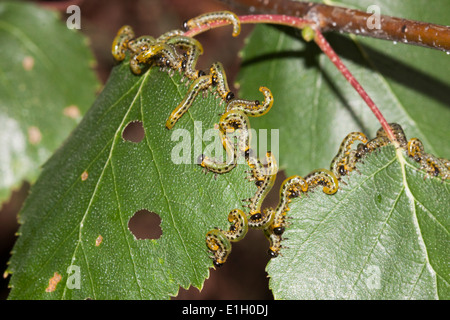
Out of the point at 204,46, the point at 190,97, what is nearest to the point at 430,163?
the point at 190,97

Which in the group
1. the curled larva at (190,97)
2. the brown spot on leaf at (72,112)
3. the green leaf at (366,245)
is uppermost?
the brown spot on leaf at (72,112)

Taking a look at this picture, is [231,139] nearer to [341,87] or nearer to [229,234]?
[229,234]

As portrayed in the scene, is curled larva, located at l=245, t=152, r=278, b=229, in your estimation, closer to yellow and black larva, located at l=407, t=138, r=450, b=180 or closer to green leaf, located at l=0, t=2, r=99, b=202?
yellow and black larva, located at l=407, t=138, r=450, b=180

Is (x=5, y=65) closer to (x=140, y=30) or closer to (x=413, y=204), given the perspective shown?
(x=140, y=30)

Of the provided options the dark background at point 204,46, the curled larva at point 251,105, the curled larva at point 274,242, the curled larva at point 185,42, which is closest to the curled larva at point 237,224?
the curled larva at point 274,242

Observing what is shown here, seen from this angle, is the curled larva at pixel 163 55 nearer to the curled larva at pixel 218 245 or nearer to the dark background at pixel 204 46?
the curled larva at pixel 218 245

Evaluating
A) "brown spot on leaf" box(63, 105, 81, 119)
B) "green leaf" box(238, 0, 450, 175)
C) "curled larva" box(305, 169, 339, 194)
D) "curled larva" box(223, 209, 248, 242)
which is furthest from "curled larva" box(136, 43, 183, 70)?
"brown spot on leaf" box(63, 105, 81, 119)

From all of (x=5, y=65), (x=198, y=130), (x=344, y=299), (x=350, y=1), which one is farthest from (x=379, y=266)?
(x=5, y=65)
